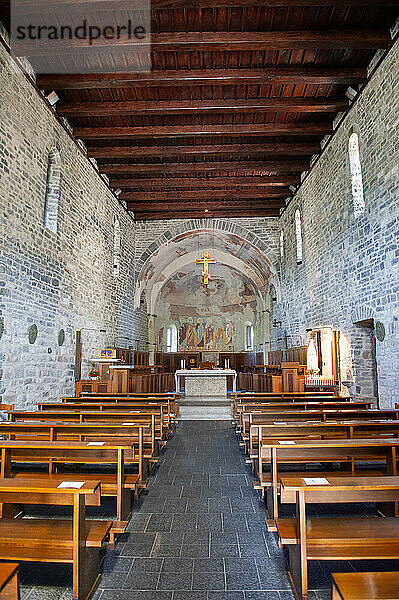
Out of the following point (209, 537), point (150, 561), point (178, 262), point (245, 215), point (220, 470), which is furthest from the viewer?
point (178, 262)

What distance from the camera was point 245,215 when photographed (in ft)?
58.5

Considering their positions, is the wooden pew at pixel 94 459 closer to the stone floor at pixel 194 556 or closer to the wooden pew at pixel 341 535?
the stone floor at pixel 194 556

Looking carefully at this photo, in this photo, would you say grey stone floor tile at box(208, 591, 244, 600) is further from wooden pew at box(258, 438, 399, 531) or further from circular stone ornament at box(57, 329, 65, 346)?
circular stone ornament at box(57, 329, 65, 346)

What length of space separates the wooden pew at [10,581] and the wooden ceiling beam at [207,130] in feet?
35.0

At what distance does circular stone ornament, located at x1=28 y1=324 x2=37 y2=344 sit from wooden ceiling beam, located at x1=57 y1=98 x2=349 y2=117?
5.22m

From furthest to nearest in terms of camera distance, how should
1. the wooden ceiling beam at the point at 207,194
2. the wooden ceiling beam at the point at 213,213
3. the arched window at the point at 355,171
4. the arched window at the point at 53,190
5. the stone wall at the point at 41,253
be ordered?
1. the wooden ceiling beam at the point at 213,213
2. the wooden ceiling beam at the point at 207,194
3. the arched window at the point at 53,190
4. the arched window at the point at 355,171
5. the stone wall at the point at 41,253

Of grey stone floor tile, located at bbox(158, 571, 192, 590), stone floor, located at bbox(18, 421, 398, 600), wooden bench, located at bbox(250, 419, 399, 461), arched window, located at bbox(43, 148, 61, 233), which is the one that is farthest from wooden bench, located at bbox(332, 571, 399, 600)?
arched window, located at bbox(43, 148, 61, 233)

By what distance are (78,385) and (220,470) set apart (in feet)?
19.7

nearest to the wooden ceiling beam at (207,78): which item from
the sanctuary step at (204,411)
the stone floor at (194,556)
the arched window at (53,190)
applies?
the arched window at (53,190)

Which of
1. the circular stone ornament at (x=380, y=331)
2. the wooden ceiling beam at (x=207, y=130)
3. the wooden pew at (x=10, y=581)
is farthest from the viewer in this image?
the wooden ceiling beam at (x=207, y=130)

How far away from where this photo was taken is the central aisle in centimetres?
289

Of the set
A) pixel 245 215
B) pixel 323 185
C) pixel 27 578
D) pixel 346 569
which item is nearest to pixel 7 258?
pixel 27 578

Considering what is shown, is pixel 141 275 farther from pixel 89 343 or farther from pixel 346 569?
pixel 346 569

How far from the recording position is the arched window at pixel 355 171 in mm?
9703
